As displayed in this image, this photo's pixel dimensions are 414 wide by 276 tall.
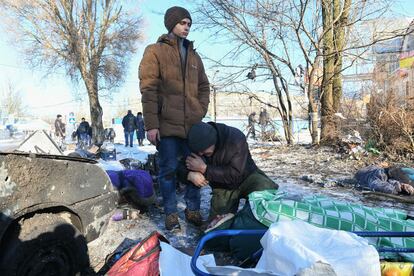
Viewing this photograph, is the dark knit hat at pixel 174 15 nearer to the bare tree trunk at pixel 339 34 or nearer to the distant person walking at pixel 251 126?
the bare tree trunk at pixel 339 34

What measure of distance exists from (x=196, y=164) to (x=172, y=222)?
63 cm

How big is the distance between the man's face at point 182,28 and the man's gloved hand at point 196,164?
42.3 inches

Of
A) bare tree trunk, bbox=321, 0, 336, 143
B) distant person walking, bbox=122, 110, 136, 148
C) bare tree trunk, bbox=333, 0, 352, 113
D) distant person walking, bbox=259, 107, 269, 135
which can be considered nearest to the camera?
bare tree trunk, bbox=321, 0, 336, 143

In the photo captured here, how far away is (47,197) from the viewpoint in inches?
88.5

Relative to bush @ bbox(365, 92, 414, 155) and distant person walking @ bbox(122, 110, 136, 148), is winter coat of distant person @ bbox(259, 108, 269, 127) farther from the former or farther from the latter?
distant person walking @ bbox(122, 110, 136, 148)

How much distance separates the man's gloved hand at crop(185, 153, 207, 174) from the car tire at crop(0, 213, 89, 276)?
109 cm

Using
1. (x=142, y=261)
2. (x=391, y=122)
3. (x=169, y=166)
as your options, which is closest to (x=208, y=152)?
(x=169, y=166)

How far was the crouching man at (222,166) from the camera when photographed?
3180 millimetres

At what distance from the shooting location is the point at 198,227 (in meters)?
3.59

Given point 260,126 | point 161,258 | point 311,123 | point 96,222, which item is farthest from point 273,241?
point 260,126

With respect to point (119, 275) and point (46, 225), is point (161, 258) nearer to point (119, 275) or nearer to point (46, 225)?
point (119, 275)

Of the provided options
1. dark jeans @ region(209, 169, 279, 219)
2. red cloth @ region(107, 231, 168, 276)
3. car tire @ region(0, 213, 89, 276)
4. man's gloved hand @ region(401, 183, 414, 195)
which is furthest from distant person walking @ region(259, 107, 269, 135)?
car tire @ region(0, 213, 89, 276)

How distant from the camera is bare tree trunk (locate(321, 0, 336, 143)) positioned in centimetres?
1132

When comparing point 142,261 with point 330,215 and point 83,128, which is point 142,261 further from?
point 83,128
